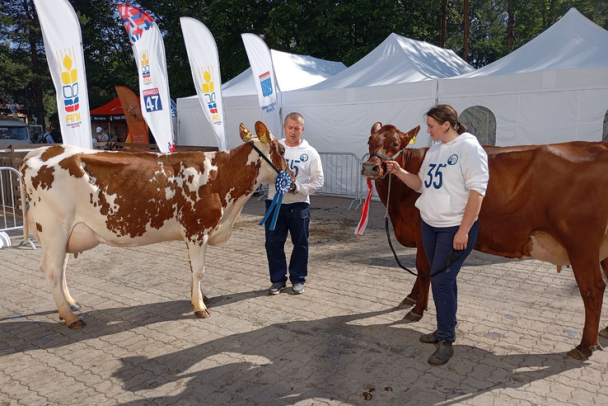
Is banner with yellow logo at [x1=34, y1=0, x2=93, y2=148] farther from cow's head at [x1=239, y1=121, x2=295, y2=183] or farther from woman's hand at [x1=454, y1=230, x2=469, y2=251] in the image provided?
woman's hand at [x1=454, y1=230, x2=469, y2=251]

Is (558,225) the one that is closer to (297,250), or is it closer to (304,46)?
(297,250)

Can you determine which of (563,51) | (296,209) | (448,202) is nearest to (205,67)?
(296,209)

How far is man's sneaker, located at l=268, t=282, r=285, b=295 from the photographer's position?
5.11 meters

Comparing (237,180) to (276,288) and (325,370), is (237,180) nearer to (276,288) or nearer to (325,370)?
(276,288)

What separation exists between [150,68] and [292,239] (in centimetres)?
690

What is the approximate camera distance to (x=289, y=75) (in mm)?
14844

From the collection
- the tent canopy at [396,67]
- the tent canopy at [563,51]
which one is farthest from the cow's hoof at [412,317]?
the tent canopy at [396,67]

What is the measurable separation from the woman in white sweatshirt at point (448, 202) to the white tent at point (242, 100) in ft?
36.3

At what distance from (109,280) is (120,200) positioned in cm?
200

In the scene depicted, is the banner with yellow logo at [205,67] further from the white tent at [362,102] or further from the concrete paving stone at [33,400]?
the concrete paving stone at [33,400]

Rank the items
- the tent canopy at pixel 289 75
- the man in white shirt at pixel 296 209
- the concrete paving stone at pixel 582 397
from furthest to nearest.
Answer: the tent canopy at pixel 289 75
the man in white shirt at pixel 296 209
the concrete paving stone at pixel 582 397

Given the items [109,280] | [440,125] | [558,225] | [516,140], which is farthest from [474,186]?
[516,140]

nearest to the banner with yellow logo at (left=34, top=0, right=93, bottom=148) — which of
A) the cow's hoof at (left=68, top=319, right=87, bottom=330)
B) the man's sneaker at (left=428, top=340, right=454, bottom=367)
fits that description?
the cow's hoof at (left=68, top=319, right=87, bottom=330)

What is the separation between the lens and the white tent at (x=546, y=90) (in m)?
9.36
